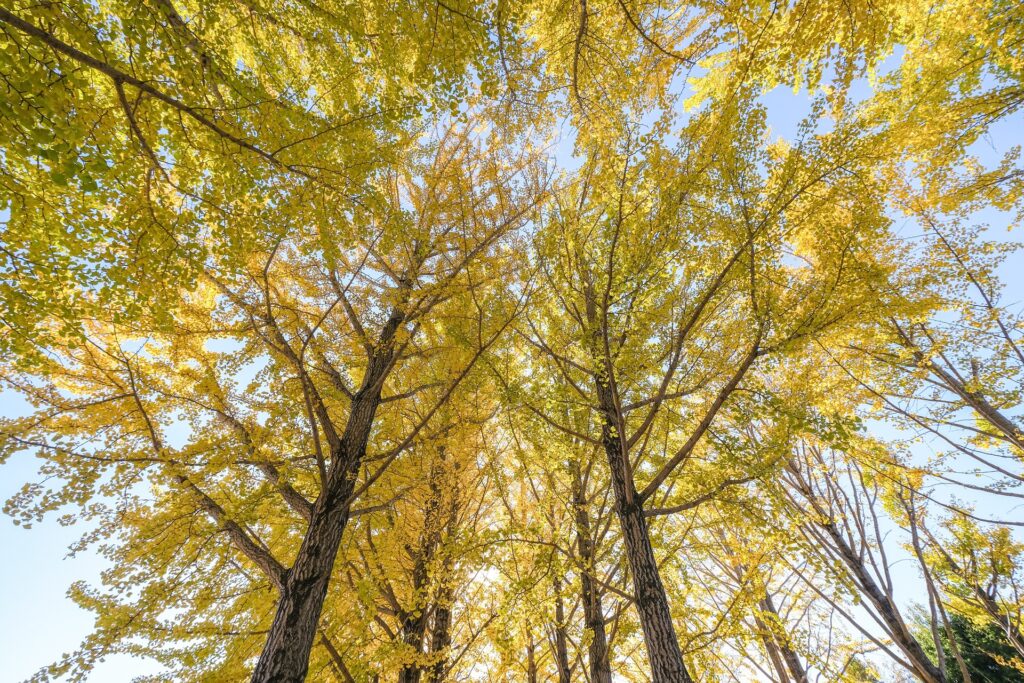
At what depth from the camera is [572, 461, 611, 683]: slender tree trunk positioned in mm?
4324

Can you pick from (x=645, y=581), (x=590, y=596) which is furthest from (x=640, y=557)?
(x=590, y=596)

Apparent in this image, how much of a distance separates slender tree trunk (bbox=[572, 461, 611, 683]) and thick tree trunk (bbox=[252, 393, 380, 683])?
249 cm

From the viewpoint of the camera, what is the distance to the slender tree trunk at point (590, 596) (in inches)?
170

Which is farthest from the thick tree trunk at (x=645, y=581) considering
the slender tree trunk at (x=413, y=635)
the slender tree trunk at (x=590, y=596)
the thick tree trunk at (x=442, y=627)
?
the slender tree trunk at (x=413, y=635)

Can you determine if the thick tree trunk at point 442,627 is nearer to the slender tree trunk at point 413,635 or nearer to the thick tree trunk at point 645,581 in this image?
the slender tree trunk at point 413,635

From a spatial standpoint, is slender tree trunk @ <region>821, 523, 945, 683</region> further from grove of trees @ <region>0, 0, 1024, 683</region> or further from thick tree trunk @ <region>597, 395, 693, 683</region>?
thick tree trunk @ <region>597, 395, 693, 683</region>

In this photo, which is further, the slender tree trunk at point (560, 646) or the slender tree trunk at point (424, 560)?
the slender tree trunk at point (424, 560)

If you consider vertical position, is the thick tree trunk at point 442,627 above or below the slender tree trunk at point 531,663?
above

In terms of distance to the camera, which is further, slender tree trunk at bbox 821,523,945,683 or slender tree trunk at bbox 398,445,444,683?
slender tree trunk at bbox 398,445,444,683

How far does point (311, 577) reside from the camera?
3.28 meters

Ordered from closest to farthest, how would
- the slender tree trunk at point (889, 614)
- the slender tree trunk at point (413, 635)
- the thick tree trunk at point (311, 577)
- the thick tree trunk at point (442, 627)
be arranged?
the thick tree trunk at point (311, 577), the slender tree trunk at point (889, 614), the slender tree trunk at point (413, 635), the thick tree trunk at point (442, 627)

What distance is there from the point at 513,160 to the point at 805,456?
6608 mm

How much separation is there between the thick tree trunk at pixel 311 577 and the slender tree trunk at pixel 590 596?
2.49 metres

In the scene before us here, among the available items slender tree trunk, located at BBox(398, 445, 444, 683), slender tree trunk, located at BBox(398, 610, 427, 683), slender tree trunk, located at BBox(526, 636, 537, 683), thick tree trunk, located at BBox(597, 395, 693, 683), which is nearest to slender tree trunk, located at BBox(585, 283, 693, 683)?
thick tree trunk, located at BBox(597, 395, 693, 683)
